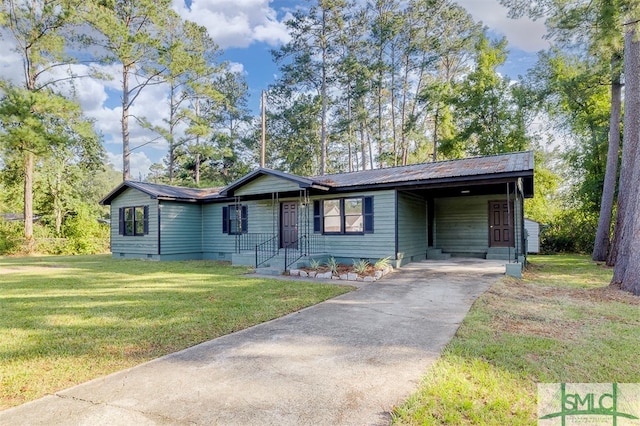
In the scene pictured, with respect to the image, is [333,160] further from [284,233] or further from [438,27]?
[284,233]

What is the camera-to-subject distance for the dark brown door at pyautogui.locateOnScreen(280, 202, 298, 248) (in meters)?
13.3

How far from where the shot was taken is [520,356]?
3.71 metres

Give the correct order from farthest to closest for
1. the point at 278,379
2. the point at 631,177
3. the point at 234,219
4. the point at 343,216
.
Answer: the point at 234,219 < the point at 343,216 < the point at 631,177 < the point at 278,379

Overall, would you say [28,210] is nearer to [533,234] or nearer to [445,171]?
[445,171]

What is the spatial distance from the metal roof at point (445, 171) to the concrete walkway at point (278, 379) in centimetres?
524

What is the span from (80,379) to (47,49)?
22.2 metres

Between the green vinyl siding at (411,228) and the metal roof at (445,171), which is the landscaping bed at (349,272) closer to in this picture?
the green vinyl siding at (411,228)

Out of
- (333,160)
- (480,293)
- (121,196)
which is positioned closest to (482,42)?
(333,160)

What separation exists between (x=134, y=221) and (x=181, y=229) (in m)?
2.23

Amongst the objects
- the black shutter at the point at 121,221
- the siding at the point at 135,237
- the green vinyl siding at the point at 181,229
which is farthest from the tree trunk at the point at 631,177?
the black shutter at the point at 121,221

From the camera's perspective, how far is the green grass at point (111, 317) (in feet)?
11.6

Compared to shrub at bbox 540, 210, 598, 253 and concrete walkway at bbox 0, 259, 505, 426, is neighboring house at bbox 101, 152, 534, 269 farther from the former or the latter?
shrub at bbox 540, 210, 598, 253

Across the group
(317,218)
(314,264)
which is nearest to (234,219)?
(317,218)

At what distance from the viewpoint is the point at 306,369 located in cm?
347
